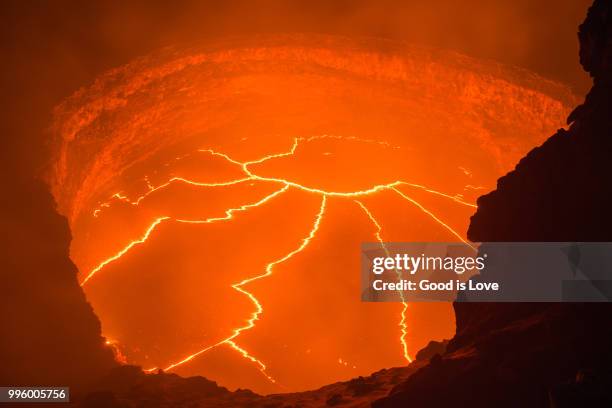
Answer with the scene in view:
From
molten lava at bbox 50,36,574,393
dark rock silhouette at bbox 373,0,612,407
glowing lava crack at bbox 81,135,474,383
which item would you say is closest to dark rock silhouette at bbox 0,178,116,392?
molten lava at bbox 50,36,574,393

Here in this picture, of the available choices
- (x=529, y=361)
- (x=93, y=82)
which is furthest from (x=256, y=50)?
(x=529, y=361)

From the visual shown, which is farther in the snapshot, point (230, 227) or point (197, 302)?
point (230, 227)

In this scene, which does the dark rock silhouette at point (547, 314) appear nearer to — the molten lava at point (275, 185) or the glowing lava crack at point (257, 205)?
the molten lava at point (275, 185)

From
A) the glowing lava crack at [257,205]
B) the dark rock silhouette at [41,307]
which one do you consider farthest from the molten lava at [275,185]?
the dark rock silhouette at [41,307]

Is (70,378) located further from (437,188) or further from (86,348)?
(437,188)
